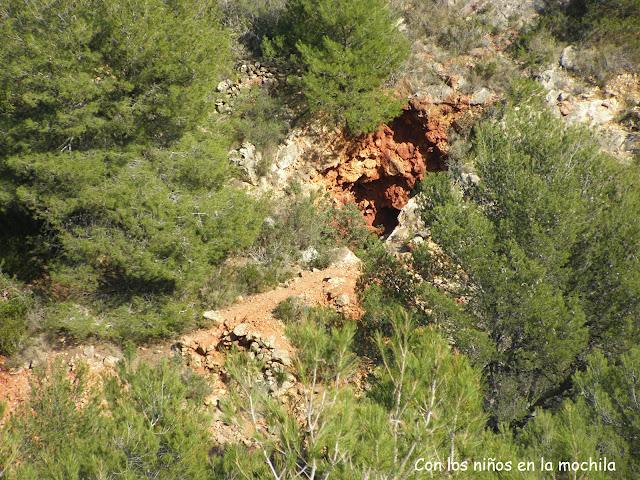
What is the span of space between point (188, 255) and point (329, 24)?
27.3ft

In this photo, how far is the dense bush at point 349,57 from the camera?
14203mm

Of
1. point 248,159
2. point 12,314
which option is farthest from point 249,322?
point 248,159

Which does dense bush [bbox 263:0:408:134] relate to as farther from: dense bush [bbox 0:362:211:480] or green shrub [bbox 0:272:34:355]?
dense bush [bbox 0:362:211:480]

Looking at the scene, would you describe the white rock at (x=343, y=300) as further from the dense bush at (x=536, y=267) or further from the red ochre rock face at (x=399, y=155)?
the red ochre rock face at (x=399, y=155)

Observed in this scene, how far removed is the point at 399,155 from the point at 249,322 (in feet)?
28.5

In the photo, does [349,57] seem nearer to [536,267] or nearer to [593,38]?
[593,38]

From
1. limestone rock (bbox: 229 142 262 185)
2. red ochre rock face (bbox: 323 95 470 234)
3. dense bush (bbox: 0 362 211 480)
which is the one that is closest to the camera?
dense bush (bbox: 0 362 211 480)

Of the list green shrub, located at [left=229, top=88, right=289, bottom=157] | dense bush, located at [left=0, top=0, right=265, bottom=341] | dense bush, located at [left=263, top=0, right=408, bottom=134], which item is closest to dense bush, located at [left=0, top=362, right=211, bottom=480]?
dense bush, located at [left=0, top=0, right=265, bottom=341]

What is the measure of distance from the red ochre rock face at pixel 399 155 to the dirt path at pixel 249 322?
469 centimetres

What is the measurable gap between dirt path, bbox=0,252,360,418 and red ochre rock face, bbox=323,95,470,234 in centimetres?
469

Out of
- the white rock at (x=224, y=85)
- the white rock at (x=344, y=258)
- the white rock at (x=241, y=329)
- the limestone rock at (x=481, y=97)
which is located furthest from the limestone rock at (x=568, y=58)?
the white rock at (x=241, y=329)

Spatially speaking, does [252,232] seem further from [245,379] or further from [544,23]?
[544,23]

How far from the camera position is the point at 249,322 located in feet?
33.0

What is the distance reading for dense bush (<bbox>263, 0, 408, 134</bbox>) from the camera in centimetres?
1420
